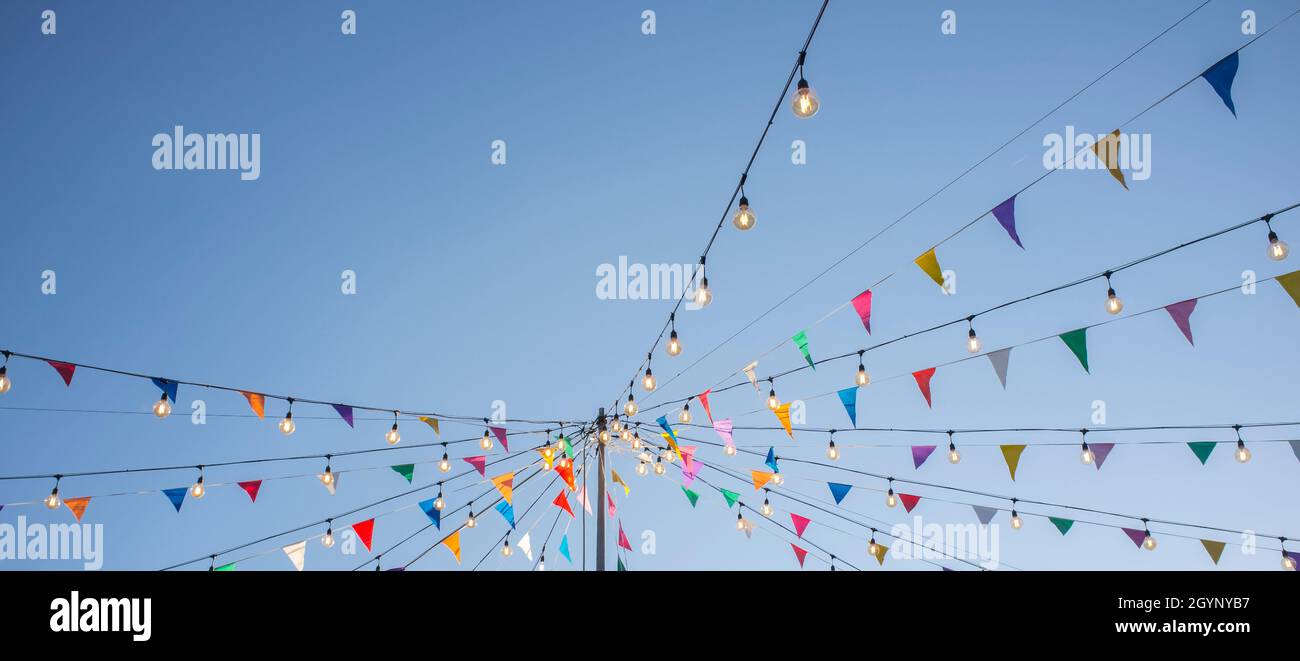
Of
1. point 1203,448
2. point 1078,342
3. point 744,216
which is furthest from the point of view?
point 1203,448

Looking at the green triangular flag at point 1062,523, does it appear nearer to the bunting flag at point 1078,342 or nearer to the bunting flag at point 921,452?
the bunting flag at point 921,452

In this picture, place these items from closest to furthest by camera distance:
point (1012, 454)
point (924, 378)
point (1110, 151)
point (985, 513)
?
point (1110, 151), point (924, 378), point (1012, 454), point (985, 513)

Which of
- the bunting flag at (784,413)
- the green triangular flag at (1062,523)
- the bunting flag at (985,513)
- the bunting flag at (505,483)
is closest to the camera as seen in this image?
the bunting flag at (784,413)

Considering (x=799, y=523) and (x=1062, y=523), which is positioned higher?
(x=1062, y=523)

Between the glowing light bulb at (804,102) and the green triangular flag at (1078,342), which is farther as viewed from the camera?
the green triangular flag at (1078,342)

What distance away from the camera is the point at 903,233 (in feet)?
32.7

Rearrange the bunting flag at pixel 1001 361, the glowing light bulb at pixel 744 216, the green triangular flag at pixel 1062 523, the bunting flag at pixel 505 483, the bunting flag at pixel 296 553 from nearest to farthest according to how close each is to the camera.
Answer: the glowing light bulb at pixel 744 216, the bunting flag at pixel 1001 361, the bunting flag at pixel 296 553, the green triangular flag at pixel 1062 523, the bunting flag at pixel 505 483

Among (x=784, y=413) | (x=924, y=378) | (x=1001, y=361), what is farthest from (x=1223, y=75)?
(x=784, y=413)

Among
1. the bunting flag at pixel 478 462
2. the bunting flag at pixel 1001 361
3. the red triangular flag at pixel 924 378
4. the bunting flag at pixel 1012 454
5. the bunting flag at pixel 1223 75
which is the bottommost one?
the bunting flag at pixel 478 462

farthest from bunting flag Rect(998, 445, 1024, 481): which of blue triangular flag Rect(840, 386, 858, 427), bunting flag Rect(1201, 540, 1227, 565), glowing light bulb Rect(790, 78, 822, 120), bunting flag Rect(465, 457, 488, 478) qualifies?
bunting flag Rect(465, 457, 488, 478)

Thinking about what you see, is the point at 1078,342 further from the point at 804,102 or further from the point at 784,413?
the point at 804,102

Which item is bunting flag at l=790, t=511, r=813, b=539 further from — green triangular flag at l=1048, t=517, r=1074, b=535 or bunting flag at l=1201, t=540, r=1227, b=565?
bunting flag at l=1201, t=540, r=1227, b=565

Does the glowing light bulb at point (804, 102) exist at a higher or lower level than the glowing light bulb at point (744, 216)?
higher

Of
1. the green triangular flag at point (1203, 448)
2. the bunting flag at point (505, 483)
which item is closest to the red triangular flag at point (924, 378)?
the green triangular flag at point (1203, 448)
